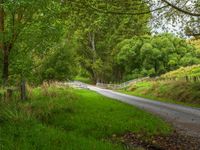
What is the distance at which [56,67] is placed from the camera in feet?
137

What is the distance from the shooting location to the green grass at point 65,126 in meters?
9.14

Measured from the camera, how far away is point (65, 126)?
1356 cm

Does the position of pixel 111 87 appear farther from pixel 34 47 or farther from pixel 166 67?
pixel 34 47

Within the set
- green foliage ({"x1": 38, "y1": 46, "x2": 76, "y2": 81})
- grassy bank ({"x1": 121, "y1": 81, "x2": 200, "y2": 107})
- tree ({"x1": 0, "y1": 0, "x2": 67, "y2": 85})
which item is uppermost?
tree ({"x1": 0, "y1": 0, "x2": 67, "y2": 85})

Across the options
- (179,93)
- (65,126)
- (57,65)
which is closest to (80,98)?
(65,126)

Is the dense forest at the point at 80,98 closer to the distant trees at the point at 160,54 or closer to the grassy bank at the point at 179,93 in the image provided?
the grassy bank at the point at 179,93

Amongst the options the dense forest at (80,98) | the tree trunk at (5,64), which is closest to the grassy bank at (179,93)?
the dense forest at (80,98)

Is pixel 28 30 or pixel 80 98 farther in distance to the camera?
pixel 80 98

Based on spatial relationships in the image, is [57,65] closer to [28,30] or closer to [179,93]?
[179,93]

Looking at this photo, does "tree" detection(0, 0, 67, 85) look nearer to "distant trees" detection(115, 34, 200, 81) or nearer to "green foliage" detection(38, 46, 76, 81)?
"green foliage" detection(38, 46, 76, 81)

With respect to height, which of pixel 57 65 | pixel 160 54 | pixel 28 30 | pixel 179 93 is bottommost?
pixel 179 93

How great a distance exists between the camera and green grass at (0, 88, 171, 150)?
30.0ft

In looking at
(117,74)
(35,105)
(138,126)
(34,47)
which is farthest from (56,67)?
(117,74)

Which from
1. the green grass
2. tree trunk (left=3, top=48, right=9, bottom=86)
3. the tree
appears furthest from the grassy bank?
tree trunk (left=3, top=48, right=9, bottom=86)
